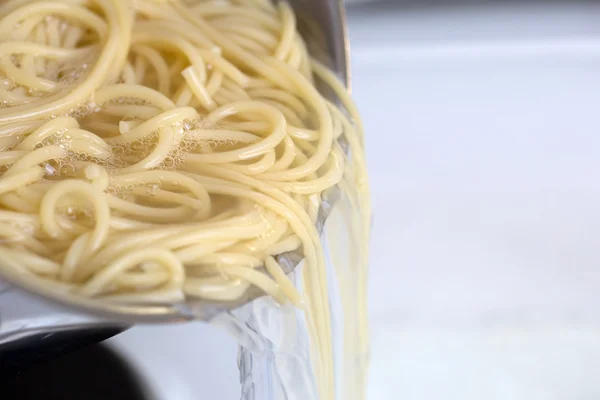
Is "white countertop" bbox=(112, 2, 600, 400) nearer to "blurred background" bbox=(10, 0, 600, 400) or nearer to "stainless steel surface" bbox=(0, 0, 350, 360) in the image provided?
"blurred background" bbox=(10, 0, 600, 400)

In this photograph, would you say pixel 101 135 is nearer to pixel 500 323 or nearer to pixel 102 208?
pixel 102 208

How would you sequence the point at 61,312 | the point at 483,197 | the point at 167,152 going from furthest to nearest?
the point at 483,197
the point at 167,152
the point at 61,312

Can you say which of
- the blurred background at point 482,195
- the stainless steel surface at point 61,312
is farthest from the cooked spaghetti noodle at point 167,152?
the blurred background at point 482,195

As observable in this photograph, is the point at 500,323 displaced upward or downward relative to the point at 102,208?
downward

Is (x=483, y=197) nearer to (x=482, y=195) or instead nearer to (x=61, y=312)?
(x=482, y=195)

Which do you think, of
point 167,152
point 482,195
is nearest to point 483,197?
point 482,195

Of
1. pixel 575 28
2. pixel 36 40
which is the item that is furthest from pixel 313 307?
pixel 575 28

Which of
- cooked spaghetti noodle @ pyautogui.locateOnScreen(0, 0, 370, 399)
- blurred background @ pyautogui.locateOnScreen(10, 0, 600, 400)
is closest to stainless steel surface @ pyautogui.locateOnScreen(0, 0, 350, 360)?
cooked spaghetti noodle @ pyautogui.locateOnScreen(0, 0, 370, 399)

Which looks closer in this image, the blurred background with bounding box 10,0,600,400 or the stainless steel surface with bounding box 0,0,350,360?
the stainless steel surface with bounding box 0,0,350,360
